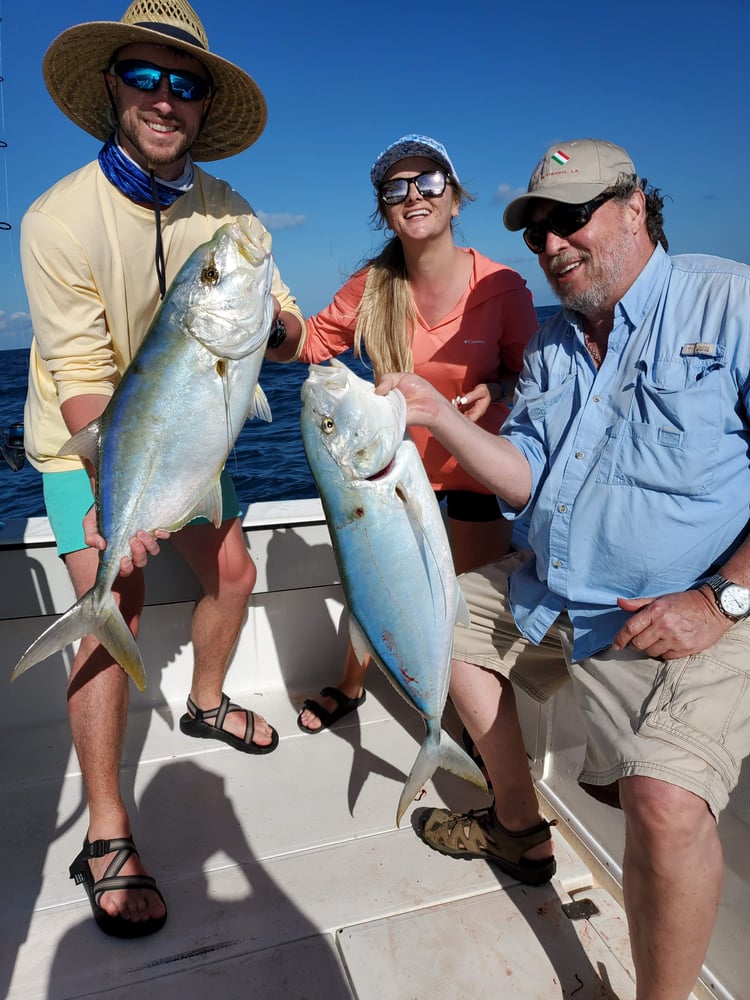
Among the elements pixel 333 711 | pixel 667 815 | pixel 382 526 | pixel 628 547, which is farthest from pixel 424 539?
pixel 333 711

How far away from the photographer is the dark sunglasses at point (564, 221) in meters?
2.17

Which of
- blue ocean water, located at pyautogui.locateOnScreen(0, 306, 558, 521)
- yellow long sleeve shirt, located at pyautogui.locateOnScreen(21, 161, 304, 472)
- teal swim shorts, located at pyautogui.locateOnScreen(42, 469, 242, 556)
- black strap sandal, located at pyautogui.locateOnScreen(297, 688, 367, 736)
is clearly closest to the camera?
yellow long sleeve shirt, located at pyautogui.locateOnScreen(21, 161, 304, 472)

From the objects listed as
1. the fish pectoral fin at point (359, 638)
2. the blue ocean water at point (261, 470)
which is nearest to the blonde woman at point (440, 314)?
the fish pectoral fin at point (359, 638)

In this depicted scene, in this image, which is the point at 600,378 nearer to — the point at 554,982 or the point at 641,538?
the point at 641,538

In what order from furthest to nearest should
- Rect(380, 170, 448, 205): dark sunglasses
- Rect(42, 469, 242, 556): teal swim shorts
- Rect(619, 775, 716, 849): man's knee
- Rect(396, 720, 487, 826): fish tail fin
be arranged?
Rect(380, 170, 448, 205): dark sunglasses
Rect(42, 469, 242, 556): teal swim shorts
Rect(396, 720, 487, 826): fish tail fin
Rect(619, 775, 716, 849): man's knee

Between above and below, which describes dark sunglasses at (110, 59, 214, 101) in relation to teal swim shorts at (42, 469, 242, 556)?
above

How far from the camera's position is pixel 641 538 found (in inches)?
79.0

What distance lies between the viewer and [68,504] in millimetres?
2564

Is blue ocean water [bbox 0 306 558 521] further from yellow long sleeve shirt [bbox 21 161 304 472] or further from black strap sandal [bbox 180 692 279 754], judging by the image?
yellow long sleeve shirt [bbox 21 161 304 472]

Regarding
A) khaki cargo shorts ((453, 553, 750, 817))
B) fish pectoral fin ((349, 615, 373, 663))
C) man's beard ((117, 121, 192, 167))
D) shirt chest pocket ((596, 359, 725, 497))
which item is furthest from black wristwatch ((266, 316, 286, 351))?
khaki cargo shorts ((453, 553, 750, 817))

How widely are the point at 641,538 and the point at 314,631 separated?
216 centimetres

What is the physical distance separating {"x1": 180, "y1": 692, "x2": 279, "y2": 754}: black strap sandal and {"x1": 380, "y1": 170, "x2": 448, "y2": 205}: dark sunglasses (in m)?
2.39

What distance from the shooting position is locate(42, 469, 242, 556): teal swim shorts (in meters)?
2.55

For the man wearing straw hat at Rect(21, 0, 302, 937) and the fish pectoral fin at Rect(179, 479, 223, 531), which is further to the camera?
the man wearing straw hat at Rect(21, 0, 302, 937)
